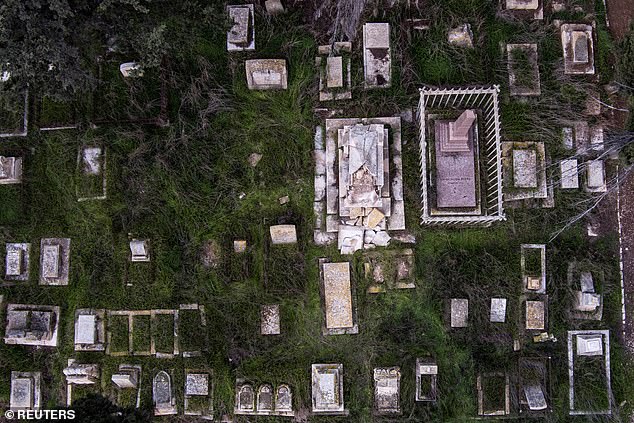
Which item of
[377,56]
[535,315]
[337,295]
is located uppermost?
[377,56]

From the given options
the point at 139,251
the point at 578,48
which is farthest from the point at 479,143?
the point at 139,251

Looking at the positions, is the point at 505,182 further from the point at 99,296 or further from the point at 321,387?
the point at 99,296

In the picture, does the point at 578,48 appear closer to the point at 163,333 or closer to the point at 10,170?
the point at 163,333

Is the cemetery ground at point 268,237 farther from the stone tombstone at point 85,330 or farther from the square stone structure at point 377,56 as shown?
the stone tombstone at point 85,330

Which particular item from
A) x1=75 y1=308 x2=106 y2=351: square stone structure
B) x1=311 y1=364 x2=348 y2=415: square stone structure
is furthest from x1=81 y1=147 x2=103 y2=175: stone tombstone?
x1=311 y1=364 x2=348 y2=415: square stone structure

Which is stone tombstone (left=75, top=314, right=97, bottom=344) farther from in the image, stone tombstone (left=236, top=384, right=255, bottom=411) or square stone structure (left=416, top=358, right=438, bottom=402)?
square stone structure (left=416, top=358, right=438, bottom=402)

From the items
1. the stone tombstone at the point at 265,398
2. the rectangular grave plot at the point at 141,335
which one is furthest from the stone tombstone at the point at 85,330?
the stone tombstone at the point at 265,398
